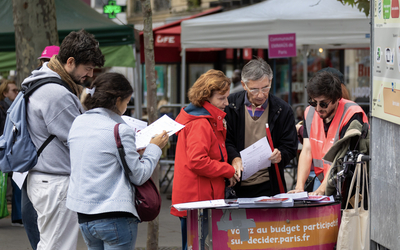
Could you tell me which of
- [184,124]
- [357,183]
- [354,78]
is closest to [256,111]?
[184,124]

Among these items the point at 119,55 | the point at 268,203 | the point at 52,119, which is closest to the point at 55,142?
the point at 52,119

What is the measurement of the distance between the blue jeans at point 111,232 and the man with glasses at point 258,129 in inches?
41.9

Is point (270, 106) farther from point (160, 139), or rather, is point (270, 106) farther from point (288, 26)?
point (288, 26)

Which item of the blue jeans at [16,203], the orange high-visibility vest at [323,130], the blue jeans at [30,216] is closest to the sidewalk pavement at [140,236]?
the blue jeans at [16,203]

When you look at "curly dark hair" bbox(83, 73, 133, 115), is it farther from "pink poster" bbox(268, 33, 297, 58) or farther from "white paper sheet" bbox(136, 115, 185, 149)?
"pink poster" bbox(268, 33, 297, 58)

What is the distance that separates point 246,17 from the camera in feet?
29.6

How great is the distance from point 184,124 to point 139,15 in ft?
77.2

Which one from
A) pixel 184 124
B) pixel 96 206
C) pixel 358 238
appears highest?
pixel 184 124

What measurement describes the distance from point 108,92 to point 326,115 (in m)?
1.48

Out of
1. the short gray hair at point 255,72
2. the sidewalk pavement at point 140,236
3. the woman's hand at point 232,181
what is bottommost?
the sidewalk pavement at point 140,236

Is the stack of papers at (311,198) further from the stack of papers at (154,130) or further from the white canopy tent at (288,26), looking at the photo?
the white canopy tent at (288,26)

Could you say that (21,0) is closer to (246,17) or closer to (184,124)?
(184,124)

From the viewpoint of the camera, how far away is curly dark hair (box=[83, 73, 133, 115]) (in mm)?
2949

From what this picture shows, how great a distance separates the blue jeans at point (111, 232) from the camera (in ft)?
9.43
